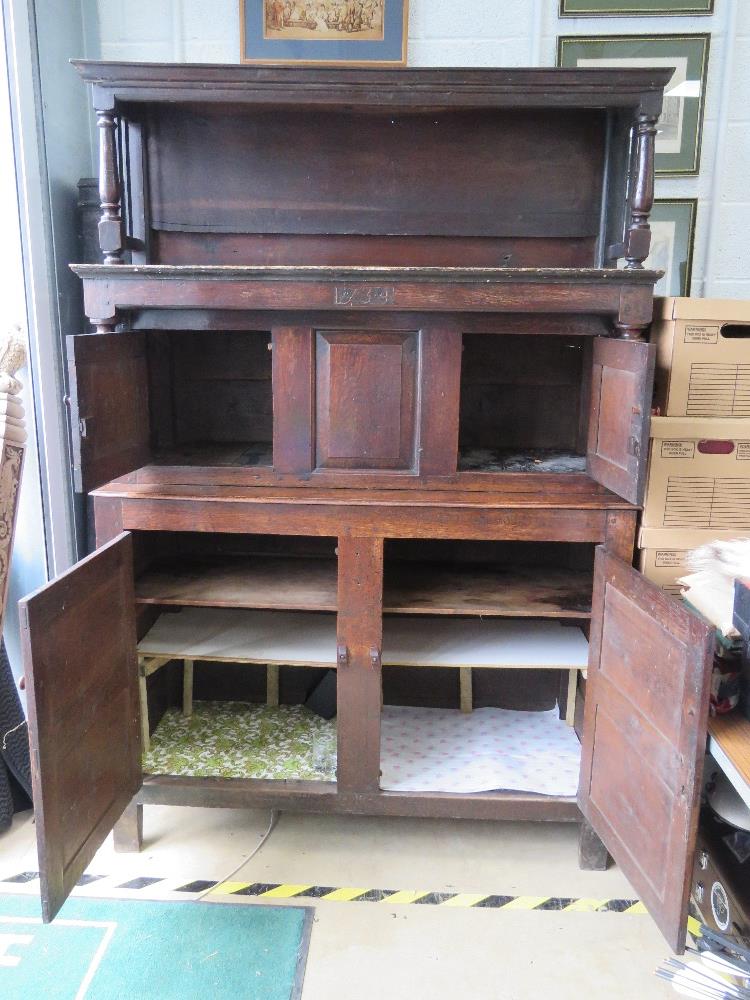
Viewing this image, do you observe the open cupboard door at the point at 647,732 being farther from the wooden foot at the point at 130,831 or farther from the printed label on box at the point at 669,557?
the wooden foot at the point at 130,831

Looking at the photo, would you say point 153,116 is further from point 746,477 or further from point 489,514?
point 746,477

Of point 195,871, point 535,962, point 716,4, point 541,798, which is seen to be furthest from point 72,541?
point 716,4

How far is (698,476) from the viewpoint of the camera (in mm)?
1877

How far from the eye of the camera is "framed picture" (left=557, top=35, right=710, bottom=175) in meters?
2.24

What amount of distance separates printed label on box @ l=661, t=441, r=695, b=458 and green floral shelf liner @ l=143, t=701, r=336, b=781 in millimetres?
1218

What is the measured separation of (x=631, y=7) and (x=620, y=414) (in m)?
1.35

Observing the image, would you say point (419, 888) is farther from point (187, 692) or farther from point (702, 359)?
point (702, 359)

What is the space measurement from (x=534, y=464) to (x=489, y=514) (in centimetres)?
29

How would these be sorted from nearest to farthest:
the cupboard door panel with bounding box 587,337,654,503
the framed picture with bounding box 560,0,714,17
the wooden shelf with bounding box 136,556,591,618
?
the cupboard door panel with bounding box 587,337,654,503 < the wooden shelf with bounding box 136,556,591,618 < the framed picture with bounding box 560,0,714,17

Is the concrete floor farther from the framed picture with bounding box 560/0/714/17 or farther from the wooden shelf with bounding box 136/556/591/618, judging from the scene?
the framed picture with bounding box 560/0/714/17

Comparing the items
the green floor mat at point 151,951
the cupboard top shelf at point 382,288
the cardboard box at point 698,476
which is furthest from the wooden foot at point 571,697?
the cupboard top shelf at point 382,288

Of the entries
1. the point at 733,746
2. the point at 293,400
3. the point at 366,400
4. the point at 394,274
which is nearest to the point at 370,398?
the point at 366,400

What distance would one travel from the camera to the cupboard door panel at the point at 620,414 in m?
1.61

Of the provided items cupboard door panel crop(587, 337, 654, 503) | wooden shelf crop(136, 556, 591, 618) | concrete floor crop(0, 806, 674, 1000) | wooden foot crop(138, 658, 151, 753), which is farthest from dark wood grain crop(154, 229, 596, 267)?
concrete floor crop(0, 806, 674, 1000)
